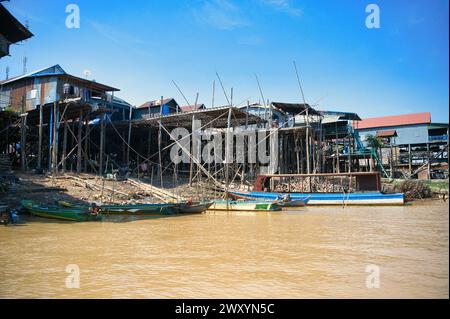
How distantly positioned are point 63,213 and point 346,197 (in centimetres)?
1578

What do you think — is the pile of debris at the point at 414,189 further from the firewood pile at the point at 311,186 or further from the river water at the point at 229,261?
the river water at the point at 229,261

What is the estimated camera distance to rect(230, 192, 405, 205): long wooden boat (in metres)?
19.9

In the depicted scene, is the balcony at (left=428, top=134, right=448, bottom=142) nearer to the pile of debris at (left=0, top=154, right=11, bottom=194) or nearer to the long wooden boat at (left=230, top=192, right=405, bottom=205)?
the long wooden boat at (left=230, top=192, right=405, bottom=205)

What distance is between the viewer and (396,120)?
37.1m

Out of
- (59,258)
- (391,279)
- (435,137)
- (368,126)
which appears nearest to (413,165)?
(435,137)

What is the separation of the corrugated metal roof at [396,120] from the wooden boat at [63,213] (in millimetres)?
30481

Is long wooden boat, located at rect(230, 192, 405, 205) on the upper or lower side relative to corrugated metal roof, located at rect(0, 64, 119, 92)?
lower

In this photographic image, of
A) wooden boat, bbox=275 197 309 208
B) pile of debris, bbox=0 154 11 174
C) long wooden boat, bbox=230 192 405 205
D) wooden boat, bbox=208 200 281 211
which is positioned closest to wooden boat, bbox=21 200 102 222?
pile of debris, bbox=0 154 11 174

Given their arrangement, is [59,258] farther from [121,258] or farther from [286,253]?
[286,253]

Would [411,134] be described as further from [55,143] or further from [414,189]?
[55,143]

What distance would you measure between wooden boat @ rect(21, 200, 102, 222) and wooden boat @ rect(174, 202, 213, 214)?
162 inches

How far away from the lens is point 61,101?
2117 cm
